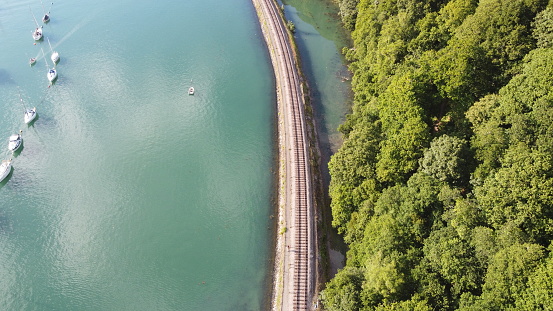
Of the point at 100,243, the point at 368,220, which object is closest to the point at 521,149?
the point at 368,220

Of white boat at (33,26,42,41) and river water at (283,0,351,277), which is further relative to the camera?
white boat at (33,26,42,41)

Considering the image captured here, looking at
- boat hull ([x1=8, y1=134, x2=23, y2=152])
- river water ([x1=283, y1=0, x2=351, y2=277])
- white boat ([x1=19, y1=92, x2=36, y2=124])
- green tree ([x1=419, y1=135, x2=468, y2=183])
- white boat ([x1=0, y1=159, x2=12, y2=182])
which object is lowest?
white boat ([x1=0, y1=159, x2=12, y2=182])

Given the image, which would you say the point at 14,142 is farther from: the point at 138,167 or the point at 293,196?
the point at 293,196

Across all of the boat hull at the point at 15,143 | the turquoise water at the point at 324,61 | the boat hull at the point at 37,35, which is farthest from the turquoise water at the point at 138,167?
the turquoise water at the point at 324,61

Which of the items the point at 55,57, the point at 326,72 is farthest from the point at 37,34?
the point at 326,72

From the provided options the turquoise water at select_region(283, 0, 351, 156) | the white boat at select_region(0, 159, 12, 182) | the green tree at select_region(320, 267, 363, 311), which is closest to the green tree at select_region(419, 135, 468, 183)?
the green tree at select_region(320, 267, 363, 311)

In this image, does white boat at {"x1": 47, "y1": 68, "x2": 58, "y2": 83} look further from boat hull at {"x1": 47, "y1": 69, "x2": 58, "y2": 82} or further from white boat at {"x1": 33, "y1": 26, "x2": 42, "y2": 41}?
white boat at {"x1": 33, "y1": 26, "x2": 42, "y2": 41}

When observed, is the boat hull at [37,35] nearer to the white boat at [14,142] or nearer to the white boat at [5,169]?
the white boat at [14,142]
